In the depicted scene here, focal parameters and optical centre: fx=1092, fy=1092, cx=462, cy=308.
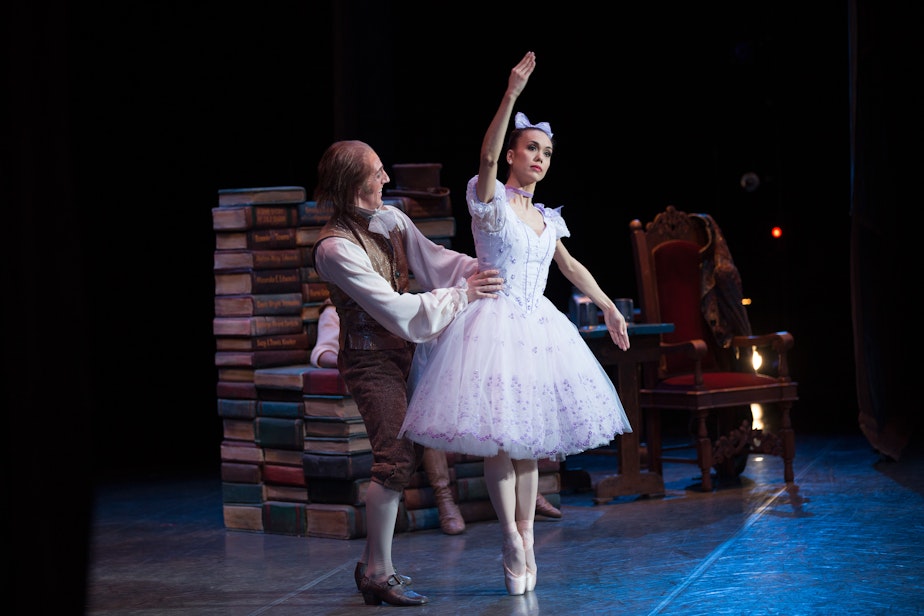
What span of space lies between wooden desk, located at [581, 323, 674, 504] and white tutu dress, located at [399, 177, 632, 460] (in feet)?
4.60

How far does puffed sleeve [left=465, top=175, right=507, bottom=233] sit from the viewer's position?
3465 mm

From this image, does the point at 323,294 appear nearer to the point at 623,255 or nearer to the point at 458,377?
the point at 458,377

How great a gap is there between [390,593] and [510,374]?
0.79 metres

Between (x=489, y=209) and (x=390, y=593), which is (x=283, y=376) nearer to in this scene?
(x=390, y=593)

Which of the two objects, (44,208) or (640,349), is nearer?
(44,208)

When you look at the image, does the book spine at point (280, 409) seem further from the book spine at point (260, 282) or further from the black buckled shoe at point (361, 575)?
the black buckled shoe at point (361, 575)

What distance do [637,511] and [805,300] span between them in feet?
14.2

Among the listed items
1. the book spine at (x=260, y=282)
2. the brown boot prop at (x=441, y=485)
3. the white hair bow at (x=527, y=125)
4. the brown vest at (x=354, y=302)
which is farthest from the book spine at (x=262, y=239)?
the white hair bow at (x=527, y=125)

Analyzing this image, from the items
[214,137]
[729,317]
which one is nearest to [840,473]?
[729,317]

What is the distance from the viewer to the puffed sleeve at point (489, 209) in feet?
11.4

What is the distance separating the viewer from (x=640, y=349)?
202 inches

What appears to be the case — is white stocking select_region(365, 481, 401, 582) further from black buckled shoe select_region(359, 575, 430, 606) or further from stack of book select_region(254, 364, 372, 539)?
stack of book select_region(254, 364, 372, 539)

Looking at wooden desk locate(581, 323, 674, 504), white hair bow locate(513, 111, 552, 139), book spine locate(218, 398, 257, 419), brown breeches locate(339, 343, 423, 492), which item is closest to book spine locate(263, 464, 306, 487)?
book spine locate(218, 398, 257, 419)

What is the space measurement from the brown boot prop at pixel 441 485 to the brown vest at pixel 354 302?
1184mm
